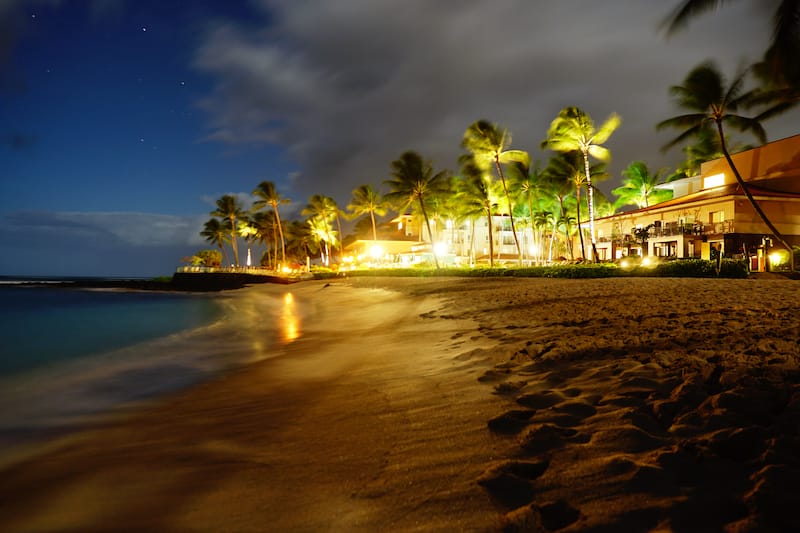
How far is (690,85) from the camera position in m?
22.2

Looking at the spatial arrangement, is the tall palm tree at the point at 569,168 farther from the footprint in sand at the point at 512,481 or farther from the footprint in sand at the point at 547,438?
the footprint in sand at the point at 512,481

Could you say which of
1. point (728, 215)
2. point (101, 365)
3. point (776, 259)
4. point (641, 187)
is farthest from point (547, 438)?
point (641, 187)

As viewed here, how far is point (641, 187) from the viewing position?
47812mm

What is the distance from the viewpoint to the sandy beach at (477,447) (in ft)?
7.70

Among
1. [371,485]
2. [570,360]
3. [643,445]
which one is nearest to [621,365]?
[570,360]

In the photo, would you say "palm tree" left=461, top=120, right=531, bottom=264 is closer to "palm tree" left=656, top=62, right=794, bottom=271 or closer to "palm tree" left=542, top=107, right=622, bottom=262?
"palm tree" left=542, top=107, right=622, bottom=262

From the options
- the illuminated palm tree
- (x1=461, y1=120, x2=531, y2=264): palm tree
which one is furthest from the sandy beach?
the illuminated palm tree

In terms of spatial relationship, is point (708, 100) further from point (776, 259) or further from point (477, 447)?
point (477, 447)

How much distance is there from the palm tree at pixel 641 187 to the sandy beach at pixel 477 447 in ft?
156

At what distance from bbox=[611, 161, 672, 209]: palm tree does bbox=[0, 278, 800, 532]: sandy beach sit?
4750 cm

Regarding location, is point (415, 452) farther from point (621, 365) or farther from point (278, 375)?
point (278, 375)

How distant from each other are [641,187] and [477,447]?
53.2 m

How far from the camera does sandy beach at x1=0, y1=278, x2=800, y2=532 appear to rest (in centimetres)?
235

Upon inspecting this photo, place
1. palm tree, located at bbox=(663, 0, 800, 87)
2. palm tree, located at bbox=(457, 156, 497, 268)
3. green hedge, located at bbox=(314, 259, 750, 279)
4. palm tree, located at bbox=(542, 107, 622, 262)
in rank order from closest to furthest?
1. palm tree, located at bbox=(663, 0, 800, 87)
2. green hedge, located at bbox=(314, 259, 750, 279)
3. palm tree, located at bbox=(542, 107, 622, 262)
4. palm tree, located at bbox=(457, 156, 497, 268)
